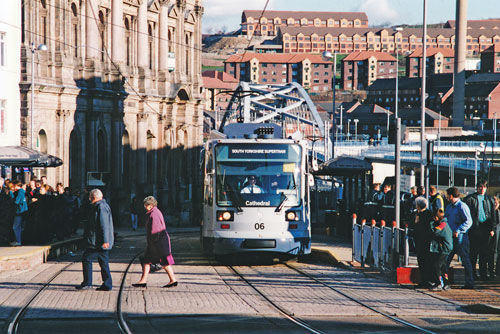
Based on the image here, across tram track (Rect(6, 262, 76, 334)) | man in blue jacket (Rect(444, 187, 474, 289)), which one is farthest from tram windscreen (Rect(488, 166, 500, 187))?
tram track (Rect(6, 262, 76, 334))

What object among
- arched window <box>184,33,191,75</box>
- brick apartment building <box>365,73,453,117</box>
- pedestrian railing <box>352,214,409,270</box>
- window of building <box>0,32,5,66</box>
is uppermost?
brick apartment building <box>365,73,453,117</box>

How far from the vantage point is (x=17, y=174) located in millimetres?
37406

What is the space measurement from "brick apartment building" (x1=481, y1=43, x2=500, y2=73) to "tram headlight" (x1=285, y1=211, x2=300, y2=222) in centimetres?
17674

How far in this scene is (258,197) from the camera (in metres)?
20.8

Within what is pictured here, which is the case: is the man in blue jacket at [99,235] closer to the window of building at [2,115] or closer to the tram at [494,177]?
the tram at [494,177]

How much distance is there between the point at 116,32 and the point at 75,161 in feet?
29.3

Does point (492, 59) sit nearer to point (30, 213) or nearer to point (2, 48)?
point (2, 48)

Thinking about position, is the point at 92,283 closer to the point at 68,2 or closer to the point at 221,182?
the point at 221,182

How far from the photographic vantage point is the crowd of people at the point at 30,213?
70.1ft

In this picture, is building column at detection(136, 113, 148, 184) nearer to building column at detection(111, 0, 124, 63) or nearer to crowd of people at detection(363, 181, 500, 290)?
building column at detection(111, 0, 124, 63)

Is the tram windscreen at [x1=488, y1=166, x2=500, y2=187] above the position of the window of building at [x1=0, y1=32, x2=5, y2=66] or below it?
below

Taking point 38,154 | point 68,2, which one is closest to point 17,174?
point 38,154

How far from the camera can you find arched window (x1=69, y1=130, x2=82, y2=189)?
44719mm

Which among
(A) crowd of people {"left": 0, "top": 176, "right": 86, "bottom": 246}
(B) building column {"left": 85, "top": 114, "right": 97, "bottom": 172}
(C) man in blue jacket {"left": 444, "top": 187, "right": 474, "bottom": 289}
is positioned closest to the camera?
(C) man in blue jacket {"left": 444, "top": 187, "right": 474, "bottom": 289}
